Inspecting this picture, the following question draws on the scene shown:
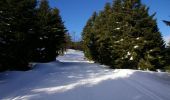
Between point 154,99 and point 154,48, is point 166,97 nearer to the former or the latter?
point 154,99

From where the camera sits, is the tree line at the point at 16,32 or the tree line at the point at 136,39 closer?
the tree line at the point at 16,32

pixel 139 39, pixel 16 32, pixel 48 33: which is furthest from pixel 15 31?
pixel 48 33

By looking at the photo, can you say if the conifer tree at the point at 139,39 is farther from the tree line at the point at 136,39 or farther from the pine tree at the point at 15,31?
the pine tree at the point at 15,31

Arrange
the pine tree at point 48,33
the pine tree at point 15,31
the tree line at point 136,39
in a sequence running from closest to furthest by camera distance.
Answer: the pine tree at point 15,31, the tree line at point 136,39, the pine tree at point 48,33

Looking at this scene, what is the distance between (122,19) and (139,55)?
6469 millimetres

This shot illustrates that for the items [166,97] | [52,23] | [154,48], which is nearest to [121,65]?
[154,48]

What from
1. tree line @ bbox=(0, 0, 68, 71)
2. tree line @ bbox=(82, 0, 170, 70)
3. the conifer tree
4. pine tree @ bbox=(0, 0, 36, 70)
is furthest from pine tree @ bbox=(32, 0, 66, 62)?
pine tree @ bbox=(0, 0, 36, 70)

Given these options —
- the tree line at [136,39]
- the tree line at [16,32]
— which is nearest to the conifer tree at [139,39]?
the tree line at [136,39]

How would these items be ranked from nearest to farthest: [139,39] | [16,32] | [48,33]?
[16,32]
[139,39]
[48,33]

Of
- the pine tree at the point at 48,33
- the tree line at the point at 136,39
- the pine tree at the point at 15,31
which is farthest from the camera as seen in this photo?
the pine tree at the point at 48,33

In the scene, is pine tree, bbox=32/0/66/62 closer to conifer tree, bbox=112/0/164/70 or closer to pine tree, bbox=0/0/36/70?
conifer tree, bbox=112/0/164/70

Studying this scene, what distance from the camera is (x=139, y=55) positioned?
33.2 m

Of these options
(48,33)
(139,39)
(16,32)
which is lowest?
(139,39)

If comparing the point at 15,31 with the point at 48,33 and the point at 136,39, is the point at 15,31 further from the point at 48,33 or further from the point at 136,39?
the point at 48,33
